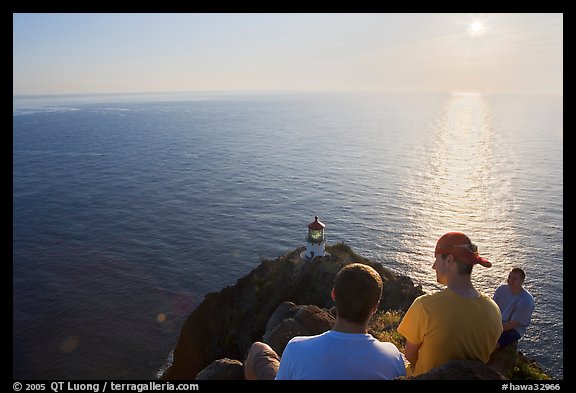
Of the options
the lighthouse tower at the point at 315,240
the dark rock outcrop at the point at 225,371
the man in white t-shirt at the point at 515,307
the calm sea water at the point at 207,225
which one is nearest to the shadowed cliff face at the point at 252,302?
the lighthouse tower at the point at 315,240

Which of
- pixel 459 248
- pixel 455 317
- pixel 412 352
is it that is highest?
pixel 459 248

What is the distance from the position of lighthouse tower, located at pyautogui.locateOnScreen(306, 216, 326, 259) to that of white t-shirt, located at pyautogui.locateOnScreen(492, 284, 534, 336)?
1143 inches

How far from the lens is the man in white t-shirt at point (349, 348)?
422 centimetres

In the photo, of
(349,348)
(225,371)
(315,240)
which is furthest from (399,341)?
(315,240)

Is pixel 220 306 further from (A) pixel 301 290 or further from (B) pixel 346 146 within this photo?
(B) pixel 346 146

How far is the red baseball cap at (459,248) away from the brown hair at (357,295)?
1564mm

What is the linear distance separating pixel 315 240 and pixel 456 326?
3359 centimetres

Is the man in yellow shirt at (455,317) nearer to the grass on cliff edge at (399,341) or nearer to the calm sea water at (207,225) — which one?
the grass on cliff edge at (399,341)

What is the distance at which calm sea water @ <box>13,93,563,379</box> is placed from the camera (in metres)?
48.2

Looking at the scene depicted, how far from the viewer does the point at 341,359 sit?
4238 mm

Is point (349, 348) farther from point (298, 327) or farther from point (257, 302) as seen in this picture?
point (257, 302)

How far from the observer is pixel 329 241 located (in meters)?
68.8

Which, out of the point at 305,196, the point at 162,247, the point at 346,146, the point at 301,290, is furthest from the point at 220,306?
the point at 346,146

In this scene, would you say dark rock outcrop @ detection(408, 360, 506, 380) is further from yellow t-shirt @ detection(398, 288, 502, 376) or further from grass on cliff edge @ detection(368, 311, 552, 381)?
grass on cliff edge @ detection(368, 311, 552, 381)
